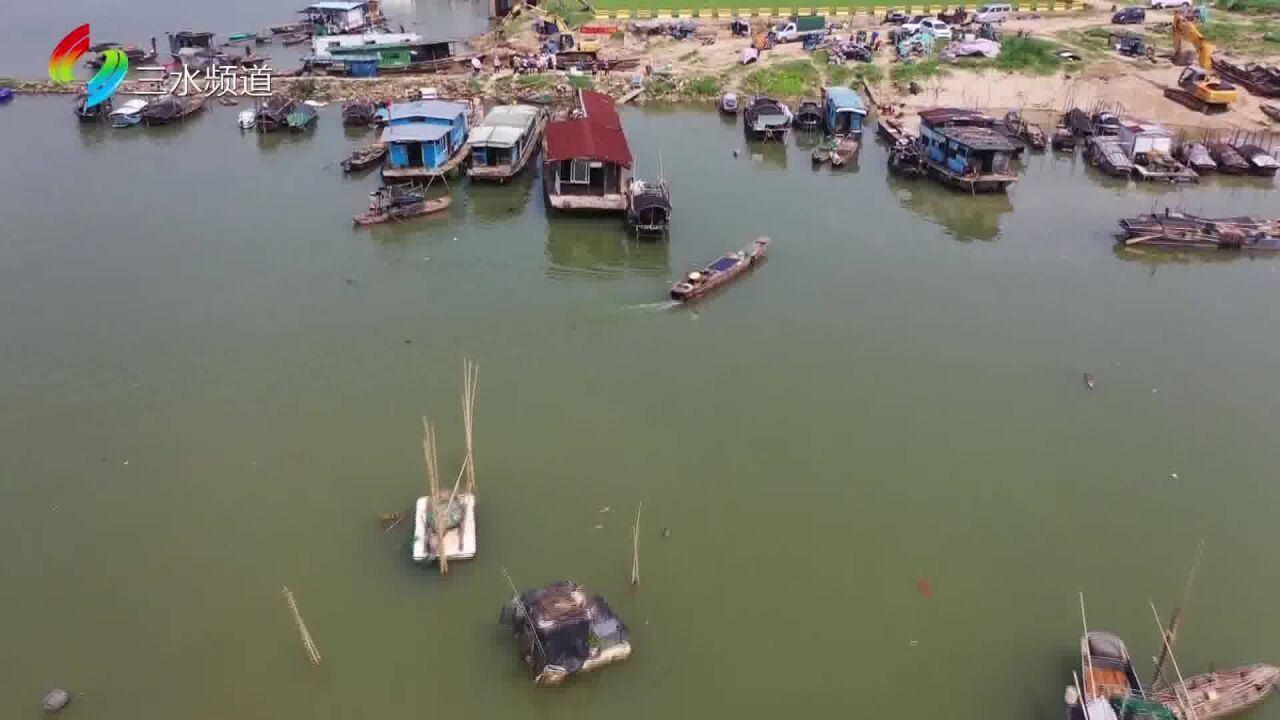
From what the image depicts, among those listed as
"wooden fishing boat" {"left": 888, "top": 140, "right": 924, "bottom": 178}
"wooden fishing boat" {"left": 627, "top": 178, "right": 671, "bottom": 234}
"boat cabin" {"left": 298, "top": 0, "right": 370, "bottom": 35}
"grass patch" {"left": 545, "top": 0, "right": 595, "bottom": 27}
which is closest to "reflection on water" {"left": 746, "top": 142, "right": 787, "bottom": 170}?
"wooden fishing boat" {"left": 888, "top": 140, "right": 924, "bottom": 178}

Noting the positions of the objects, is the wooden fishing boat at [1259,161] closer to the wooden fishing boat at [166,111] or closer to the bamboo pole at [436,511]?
the bamboo pole at [436,511]

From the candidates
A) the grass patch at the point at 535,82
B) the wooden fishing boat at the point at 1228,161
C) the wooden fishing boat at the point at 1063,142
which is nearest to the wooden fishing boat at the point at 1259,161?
the wooden fishing boat at the point at 1228,161

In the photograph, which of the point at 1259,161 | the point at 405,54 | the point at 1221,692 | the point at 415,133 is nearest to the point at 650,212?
the point at 415,133

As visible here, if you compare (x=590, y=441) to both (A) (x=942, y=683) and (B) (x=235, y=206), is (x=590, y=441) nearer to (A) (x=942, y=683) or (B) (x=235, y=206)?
(A) (x=942, y=683)

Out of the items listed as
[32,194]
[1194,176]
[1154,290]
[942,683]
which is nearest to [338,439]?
[942,683]

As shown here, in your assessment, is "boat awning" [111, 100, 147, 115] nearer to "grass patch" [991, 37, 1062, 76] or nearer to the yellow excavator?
"grass patch" [991, 37, 1062, 76]

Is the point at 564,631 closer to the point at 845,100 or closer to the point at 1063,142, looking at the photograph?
the point at 845,100
